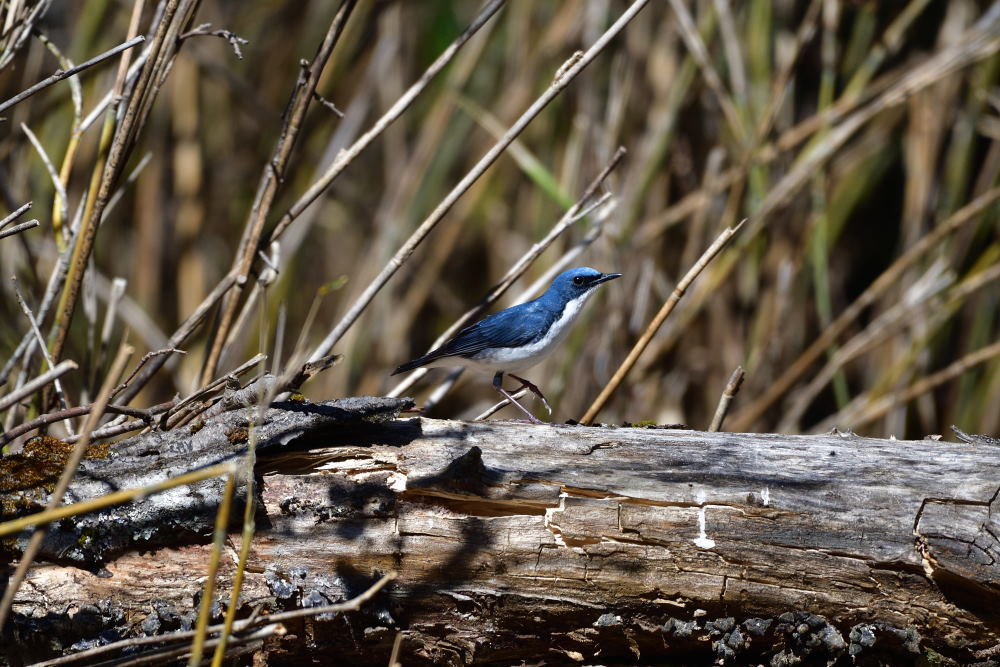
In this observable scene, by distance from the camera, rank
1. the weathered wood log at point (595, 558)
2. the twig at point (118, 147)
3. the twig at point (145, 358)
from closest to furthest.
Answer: the weathered wood log at point (595, 558)
the twig at point (145, 358)
the twig at point (118, 147)

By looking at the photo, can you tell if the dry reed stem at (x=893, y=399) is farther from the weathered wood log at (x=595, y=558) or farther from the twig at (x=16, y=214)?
the twig at (x=16, y=214)

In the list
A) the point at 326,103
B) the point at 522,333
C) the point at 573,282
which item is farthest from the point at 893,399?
the point at 326,103

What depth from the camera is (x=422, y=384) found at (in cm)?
611

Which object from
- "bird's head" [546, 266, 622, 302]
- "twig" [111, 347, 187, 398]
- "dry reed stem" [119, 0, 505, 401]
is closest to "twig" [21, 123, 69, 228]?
"dry reed stem" [119, 0, 505, 401]

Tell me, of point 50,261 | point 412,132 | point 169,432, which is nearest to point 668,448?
point 169,432

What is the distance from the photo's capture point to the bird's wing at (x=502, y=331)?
3559 millimetres

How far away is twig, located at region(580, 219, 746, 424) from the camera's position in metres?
2.57

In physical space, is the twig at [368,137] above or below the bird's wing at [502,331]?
above

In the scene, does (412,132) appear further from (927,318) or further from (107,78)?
(927,318)

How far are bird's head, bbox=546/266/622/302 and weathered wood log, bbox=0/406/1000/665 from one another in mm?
1782

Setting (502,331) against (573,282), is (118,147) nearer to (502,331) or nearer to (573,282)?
(502,331)

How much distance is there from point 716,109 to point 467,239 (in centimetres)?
200

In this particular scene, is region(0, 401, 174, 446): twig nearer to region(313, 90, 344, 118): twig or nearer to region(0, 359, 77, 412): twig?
region(0, 359, 77, 412): twig

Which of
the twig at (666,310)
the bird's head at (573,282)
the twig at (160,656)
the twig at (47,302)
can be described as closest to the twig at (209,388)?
the twig at (47,302)
